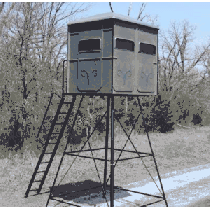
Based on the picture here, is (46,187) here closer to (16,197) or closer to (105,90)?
(16,197)

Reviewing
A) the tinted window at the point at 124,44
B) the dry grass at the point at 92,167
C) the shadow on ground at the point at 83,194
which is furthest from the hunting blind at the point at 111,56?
the dry grass at the point at 92,167

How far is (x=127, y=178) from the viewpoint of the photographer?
39.4 feet

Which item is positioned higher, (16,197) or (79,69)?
(79,69)

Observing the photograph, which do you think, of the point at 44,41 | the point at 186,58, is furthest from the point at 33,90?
the point at 186,58

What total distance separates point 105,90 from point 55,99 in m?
8.34

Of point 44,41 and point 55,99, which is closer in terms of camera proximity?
point 55,99

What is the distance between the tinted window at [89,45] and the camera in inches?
316

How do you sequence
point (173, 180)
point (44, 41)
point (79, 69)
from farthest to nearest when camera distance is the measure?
point (44, 41)
point (173, 180)
point (79, 69)

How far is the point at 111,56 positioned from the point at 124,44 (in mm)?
542

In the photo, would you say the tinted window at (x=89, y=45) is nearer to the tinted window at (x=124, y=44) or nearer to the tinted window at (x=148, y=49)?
the tinted window at (x=124, y=44)

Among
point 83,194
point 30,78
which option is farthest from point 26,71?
point 83,194

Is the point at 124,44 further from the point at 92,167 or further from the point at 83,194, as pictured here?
the point at 92,167

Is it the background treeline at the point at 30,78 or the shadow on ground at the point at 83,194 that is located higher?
the background treeline at the point at 30,78

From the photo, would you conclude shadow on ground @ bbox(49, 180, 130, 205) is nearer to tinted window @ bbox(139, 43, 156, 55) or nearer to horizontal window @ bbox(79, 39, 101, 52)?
horizontal window @ bbox(79, 39, 101, 52)
